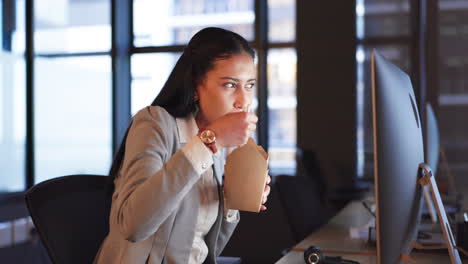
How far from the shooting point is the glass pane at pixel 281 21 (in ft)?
16.0

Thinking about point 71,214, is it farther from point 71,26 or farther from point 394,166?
point 71,26

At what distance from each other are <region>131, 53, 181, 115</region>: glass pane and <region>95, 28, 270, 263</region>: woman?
3769mm

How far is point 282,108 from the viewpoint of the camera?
16.2 feet

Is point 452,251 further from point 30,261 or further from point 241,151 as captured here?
point 30,261

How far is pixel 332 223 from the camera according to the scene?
6.98 ft

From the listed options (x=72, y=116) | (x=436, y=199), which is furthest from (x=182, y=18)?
(x=436, y=199)

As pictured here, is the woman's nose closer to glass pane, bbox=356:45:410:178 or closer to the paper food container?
the paper food container

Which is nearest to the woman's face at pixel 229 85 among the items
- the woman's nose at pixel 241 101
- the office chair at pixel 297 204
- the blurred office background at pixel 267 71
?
the woman's nose at pixel 241 101

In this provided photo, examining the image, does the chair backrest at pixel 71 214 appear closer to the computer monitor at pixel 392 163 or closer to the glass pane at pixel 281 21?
the computer monitor at pixel 392 163

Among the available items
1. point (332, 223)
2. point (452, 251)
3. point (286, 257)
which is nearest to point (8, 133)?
point (332, 223)

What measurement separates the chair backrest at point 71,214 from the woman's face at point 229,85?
0.39 meters

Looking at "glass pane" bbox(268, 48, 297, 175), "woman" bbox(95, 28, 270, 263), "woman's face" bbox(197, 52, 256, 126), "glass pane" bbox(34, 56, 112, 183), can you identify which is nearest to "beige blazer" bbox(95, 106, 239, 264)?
"woman" bbox(95, 28, 270, 263)

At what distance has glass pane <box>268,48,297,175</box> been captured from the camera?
489 centimetres

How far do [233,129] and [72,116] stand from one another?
3.75 meters
